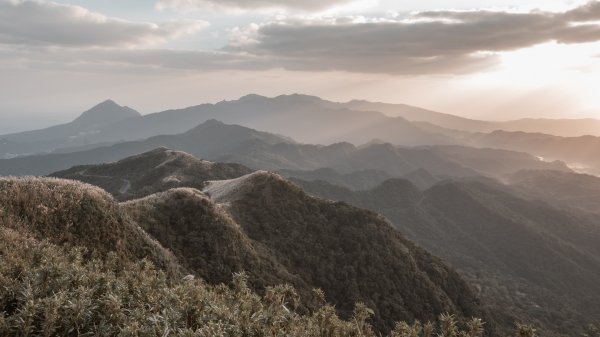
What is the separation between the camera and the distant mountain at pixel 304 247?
2260 inches

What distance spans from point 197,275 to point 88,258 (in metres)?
17.4

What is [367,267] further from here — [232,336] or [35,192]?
[232,336]

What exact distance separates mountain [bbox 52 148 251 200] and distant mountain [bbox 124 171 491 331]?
3757 cm

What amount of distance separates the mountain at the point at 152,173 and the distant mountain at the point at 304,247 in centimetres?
3757

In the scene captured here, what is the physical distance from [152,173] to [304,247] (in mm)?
90995

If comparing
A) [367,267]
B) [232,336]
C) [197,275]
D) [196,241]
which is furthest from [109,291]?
[367,267]

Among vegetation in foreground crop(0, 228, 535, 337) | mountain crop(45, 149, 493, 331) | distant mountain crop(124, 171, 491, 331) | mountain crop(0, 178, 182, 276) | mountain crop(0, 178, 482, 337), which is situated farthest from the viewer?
distant mountain crop(124, 171, 491, 331)

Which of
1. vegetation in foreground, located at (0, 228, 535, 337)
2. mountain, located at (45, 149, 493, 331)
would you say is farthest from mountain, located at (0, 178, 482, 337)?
mountain, located at (45, 149, 493, 331)

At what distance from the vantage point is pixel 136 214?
55.3 metres

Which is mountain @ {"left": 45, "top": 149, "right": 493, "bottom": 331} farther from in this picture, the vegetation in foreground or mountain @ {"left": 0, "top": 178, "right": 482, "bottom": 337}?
the vegetation in foreground

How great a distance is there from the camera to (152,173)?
147625 millimetres

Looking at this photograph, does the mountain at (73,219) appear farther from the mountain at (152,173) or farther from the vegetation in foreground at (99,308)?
the mountain at (152,173)

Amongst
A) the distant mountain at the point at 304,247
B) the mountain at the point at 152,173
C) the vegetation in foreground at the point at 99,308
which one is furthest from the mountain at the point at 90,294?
the mountain at the point at 152,173

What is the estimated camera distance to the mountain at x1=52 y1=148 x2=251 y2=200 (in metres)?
132
